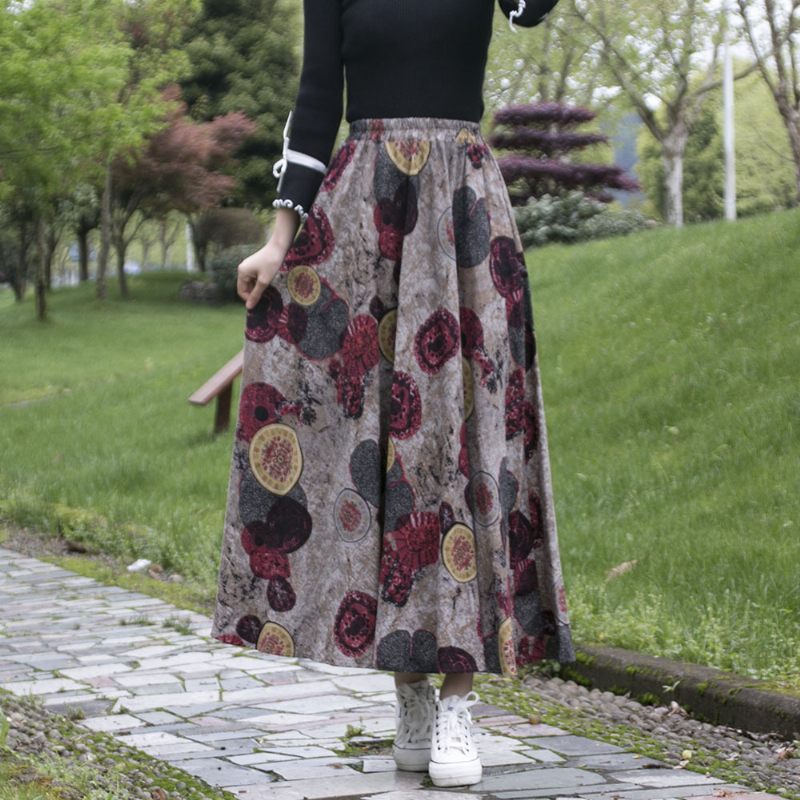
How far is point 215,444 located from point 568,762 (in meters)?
7.91

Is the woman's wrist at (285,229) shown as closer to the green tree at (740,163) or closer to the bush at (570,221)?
the bush at (570,221)

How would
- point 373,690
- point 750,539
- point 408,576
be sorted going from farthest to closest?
1. point 750,539
2. point 373,690
3. point 408,576

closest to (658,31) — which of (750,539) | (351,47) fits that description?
(750,539)

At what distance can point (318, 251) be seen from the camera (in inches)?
133

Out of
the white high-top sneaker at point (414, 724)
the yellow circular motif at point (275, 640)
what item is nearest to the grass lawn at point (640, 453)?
the white high-top sneaker at point (414, 724)

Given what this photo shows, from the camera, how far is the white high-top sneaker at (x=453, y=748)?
3.30m

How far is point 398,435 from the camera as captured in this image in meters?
3.28

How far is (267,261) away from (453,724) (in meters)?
1.16

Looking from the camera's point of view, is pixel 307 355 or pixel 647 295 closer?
pixel 307 355

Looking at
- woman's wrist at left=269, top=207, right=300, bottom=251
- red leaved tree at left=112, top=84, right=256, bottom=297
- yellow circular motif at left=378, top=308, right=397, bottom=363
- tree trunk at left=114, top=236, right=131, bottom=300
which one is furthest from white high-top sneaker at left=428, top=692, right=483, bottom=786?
tree trunk at left=114, top=236, right=131, bottom=300

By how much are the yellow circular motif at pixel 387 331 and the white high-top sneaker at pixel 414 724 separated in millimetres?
805

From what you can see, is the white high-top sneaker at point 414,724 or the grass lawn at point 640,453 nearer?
the white high-top sneaker at point 414,724

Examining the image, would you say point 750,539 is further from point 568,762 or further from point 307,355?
point 307,355

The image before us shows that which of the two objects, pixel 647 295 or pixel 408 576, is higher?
pixel 647 295
